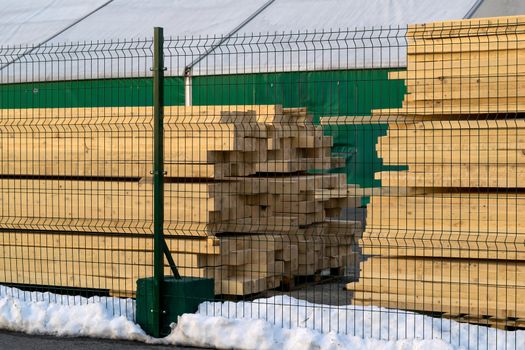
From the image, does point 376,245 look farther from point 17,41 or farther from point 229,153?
point 17,41

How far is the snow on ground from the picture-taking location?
283 inches

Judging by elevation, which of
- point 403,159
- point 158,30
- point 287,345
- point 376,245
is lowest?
point 287,345

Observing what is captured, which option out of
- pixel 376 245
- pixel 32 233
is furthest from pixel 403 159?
pixel 32 233

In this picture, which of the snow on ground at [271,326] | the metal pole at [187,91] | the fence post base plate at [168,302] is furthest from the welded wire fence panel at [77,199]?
the metal pole at [187,91]

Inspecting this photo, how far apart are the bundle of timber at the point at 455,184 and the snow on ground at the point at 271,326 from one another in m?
0.75

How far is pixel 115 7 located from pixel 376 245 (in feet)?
50.0

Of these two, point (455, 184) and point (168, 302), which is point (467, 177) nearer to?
point (455, 184)

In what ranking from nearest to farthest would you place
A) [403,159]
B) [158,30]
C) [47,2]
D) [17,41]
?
[158,30], [403,159], [17,41], [47,2]

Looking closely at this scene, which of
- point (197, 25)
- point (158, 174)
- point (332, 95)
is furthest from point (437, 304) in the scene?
point (197, 25)

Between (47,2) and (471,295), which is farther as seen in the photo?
(47,2)

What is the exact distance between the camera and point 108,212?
390 inches

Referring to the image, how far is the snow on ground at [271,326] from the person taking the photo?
23.6 feet

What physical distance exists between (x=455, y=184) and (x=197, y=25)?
42.2ft

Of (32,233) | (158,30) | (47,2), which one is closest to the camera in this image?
(158,30)
